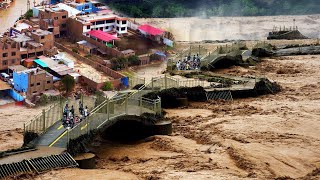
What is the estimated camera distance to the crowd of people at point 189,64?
3666 cm

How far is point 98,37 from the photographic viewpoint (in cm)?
5284

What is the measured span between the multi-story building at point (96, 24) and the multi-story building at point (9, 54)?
8277 millimetres

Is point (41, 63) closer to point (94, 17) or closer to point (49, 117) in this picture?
point (94, 17)

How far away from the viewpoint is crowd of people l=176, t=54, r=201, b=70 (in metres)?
36.7

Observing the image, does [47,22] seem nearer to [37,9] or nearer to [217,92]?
[37,9]

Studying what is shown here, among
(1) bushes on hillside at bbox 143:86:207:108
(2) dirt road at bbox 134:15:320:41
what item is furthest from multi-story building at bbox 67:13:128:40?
(1) bushes on hillside at bbox 143:86:207:108

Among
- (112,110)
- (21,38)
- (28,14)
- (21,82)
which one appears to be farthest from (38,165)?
(28,14)

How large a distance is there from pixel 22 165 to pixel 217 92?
12.8 metres

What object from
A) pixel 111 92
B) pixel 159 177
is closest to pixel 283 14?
pixel 111 92

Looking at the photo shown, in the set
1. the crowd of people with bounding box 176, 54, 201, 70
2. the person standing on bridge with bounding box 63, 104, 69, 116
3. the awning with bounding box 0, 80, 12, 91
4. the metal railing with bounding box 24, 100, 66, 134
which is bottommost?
the awning with bounding box 0, 80, 12, 91

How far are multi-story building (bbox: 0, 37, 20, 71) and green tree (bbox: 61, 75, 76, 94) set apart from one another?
4725mm

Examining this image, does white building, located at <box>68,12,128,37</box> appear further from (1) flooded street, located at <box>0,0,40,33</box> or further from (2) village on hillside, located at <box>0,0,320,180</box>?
(1) flooded street, located at <box>0,0,40,33</box>

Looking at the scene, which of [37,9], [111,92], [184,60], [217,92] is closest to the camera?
[217,92]

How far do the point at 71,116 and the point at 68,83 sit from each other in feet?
62.9
